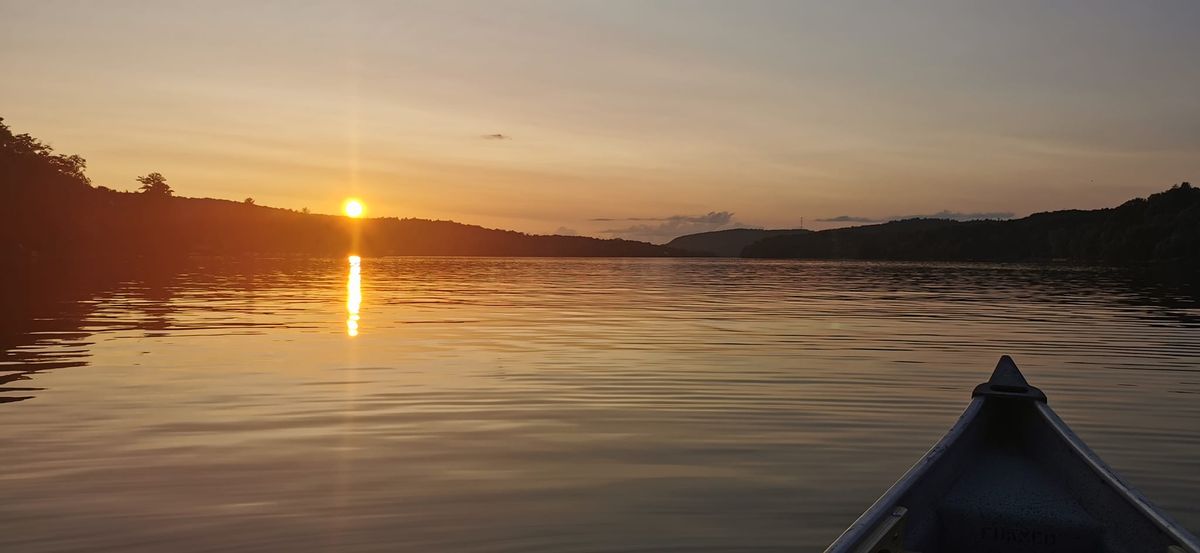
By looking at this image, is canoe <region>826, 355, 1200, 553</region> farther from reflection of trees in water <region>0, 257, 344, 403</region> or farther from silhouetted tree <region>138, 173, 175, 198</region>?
silhouetted tree <region>138, 173, 175, 198</region>

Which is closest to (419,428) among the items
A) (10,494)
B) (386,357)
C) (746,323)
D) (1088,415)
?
(10,494)

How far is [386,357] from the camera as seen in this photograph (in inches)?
1018

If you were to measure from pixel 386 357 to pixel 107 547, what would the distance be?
53.8 feet

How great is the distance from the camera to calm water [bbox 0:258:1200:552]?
1044cm

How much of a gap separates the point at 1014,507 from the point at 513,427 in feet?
28.7

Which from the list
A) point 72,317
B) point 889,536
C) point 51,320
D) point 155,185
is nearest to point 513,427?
point 889,536

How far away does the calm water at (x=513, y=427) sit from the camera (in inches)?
411

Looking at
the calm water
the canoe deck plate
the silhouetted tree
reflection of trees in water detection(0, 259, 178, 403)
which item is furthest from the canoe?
the silhouetted tree

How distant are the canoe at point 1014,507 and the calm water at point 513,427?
55.9 inches

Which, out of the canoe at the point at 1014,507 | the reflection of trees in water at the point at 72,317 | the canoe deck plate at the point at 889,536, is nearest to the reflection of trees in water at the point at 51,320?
the reflection of trees in water at the point at 72,317

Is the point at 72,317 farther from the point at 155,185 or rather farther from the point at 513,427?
the point at 155,185

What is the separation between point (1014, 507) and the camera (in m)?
9.05

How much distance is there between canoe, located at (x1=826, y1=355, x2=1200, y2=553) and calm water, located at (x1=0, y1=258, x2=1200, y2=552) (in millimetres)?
1419

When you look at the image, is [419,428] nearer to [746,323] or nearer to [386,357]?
[386,357]
